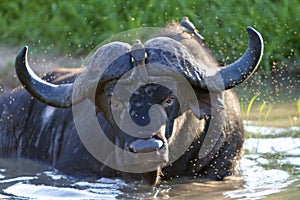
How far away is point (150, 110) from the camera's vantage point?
233 inches

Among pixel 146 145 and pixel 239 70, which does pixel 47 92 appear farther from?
pixel 239 70

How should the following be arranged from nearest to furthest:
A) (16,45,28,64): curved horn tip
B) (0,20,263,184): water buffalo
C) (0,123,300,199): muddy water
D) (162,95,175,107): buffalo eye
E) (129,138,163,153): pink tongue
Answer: (129,138,163,153): pink tongue
(0,20,263,184): water buffalo
(162,95,175,107): buffalo eye
(16,45,28,64): curved horn tip
(0,123,300,199): muddy water

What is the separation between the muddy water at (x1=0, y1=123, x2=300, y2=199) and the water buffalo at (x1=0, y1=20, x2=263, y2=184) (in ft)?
0.36

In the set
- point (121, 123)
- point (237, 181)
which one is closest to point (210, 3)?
point (237, 181)

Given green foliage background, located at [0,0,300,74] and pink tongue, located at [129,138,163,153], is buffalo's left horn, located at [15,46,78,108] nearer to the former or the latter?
pink tongue, located at [129,138,163,153]

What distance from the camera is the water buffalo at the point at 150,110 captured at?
5.95 m

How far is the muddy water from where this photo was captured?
6441mm

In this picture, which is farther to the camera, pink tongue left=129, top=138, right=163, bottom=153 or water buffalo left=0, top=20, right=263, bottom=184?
water buffalo left=0, top=20, right=263, bottom=184

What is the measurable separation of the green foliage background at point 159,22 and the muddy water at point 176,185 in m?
3.29

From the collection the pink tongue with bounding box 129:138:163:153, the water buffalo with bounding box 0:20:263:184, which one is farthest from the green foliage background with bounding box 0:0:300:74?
the pink tongue with bounding box 129:138:163:153

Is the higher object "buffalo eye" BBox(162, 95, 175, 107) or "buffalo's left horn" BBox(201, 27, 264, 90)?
"buffalo's left horn" BBox(201, 27, 264, 90)

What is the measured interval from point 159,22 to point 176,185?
4.89 m

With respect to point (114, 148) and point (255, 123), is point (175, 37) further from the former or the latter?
point (255, 123)

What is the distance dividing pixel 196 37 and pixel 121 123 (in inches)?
60.9
